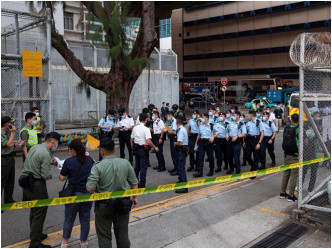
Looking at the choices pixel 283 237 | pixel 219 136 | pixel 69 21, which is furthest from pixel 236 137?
pixel 69 21

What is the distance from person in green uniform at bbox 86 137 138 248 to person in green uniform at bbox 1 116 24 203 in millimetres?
3033

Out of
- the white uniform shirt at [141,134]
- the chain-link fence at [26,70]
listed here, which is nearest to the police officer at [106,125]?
the chain-link fence at [26,70]

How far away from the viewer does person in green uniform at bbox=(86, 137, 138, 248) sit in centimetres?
416

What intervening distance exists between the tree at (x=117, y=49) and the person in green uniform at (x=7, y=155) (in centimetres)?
728

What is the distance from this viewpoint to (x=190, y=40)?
5791 centimetres

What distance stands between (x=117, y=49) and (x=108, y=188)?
9765 mm

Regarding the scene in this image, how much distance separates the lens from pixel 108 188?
4.23 m

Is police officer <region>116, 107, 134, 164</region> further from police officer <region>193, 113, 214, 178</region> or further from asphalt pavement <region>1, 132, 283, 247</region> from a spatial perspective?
police officer <region>193, 113, 214, 178</region>

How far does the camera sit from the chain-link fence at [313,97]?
5.83 metres

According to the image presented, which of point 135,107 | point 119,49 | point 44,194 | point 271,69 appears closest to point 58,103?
point 135,107

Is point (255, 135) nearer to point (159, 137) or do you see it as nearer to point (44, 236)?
point (159, 137)

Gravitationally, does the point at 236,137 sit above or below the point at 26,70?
below

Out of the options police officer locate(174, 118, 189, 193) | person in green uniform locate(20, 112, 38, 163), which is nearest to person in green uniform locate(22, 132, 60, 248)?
person in green uniform locate(20, 112, 38, 163)

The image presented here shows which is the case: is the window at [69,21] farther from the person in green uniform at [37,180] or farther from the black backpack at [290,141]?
the person in green uniform at [37,180]
